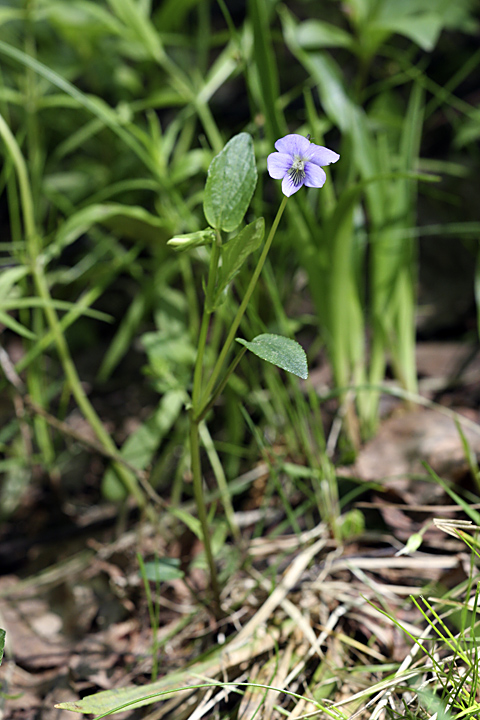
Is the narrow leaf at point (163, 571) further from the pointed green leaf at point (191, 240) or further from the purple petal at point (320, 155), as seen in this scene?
the purple petal at point (320, 155)

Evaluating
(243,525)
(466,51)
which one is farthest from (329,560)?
(466,51)

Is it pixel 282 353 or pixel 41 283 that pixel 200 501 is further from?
pixel 41 283

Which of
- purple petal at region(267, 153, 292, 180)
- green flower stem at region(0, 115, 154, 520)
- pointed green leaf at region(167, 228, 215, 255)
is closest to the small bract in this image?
purple petal at region(267, 153, 292, 180)

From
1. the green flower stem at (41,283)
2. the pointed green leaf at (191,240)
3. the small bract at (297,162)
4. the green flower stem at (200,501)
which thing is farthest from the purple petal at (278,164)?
the green flower stem at (41,283)

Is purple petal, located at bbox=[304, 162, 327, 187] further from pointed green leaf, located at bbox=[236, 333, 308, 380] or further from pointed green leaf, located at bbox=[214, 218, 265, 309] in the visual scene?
pointed green leaf, located at bbox=[236, 333, 308, 380]

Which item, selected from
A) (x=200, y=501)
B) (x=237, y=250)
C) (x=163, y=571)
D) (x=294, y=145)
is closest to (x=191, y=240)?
(x=237, y=250)

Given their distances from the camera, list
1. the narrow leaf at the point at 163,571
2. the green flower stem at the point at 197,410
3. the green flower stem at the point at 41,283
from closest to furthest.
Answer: the green flower stem at the point at 197,410 → the narrow leaf at the point at 163,571 → the green flower stem at the point at 41,283
